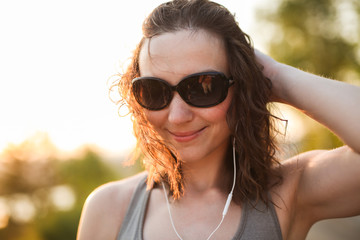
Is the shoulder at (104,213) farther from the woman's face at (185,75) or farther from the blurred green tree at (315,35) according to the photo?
the blurred green tree at (315,35)

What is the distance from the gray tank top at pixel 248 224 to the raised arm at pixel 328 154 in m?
0.22

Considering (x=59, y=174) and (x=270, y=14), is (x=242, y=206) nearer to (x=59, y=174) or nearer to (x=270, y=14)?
(x=59, y=174)

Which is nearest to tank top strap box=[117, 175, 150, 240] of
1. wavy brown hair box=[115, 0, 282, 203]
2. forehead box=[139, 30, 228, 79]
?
wavy brown hair box=[115, 0, 282, 203]

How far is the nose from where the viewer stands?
5.86 ft

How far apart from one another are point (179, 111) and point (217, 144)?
340 millimetres

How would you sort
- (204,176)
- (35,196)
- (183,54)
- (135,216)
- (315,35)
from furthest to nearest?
1. (315,35)
2. (35,196)
3. (204,176)
4. (135,216)
5. (183,54)

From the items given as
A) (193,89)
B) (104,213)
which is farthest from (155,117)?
(104,213)

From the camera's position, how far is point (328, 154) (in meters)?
1.81

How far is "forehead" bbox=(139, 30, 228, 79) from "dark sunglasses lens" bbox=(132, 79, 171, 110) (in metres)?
0.05

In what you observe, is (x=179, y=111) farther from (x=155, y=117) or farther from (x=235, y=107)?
(x=235, y=107)

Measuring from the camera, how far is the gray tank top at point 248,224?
71.1 inches

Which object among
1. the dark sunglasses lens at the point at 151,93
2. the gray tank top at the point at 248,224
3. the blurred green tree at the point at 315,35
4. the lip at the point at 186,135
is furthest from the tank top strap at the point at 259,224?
the blurred green tree at the point at 315,35

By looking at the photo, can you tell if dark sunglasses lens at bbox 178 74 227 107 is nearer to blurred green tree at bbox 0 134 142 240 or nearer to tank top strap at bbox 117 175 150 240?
tank top strap at bbox 117 175 150 240

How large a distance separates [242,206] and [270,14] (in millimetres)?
16407
